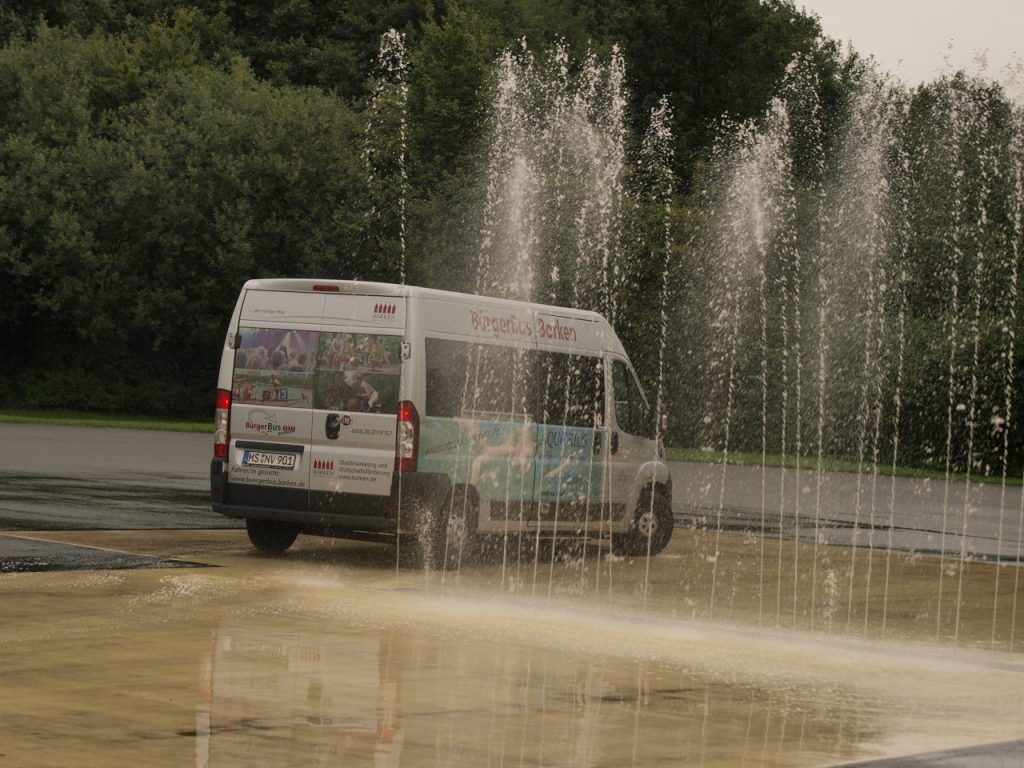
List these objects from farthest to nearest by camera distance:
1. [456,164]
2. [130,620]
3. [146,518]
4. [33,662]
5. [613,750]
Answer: [456,164]
[146,518]
[130,620]
[33,662]
[613,750]

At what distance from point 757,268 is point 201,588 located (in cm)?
3787

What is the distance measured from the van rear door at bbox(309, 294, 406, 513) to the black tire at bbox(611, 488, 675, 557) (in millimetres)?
3578

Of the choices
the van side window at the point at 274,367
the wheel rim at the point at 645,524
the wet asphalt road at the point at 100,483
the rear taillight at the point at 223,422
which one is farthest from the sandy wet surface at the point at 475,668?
the wet asphalt road at the point at 100,483

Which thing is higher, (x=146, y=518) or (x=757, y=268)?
(x=757, y=268)

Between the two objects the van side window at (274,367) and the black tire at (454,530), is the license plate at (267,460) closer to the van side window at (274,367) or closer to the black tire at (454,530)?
the van side window at (274,367)

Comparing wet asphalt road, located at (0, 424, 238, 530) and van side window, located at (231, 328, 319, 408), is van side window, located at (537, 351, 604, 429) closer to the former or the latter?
van side window, located at (231, 328, 319, 408)

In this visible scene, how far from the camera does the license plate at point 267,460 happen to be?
583 inches

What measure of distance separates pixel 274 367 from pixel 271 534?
1.57m

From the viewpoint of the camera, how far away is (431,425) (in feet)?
47.9

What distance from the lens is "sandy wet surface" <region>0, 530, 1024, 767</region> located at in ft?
24.2

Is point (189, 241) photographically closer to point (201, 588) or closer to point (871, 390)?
point (871, 390)

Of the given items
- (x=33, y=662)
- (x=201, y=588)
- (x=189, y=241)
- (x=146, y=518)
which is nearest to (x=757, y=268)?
(x=189, y=241)

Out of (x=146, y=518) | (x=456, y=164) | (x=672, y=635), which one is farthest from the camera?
(x=456, y=164)

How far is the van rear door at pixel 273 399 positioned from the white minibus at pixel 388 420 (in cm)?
1
